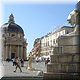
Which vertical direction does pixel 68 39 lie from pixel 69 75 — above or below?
above

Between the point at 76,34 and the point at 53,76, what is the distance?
5.03 ft

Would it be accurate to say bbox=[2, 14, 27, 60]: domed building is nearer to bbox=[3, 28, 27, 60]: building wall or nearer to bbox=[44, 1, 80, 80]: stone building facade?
bbox=[3, 28, 27, 60]: building wall

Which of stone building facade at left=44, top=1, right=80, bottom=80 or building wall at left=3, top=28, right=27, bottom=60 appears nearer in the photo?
stone building facade at left=44, top=1, right=80, bottom=80

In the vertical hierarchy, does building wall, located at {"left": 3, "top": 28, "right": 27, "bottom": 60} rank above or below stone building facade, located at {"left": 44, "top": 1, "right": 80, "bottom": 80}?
above

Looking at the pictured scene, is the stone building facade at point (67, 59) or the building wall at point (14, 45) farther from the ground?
the building wall at point (14, 45)

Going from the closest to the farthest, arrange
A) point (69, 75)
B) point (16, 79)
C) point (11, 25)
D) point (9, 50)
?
point (69, 75) → point (16, 79) → point (9, 50) → point (11, 25)

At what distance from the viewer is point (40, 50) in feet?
445

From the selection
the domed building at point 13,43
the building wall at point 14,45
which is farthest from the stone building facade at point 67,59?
the building wall at point 14,45

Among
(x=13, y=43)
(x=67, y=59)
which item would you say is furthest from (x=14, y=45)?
(x=67, y=59)

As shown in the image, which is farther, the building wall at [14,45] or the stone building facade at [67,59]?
the building wall at [14,45]

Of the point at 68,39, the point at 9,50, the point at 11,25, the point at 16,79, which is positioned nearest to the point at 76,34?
the point at 68,39

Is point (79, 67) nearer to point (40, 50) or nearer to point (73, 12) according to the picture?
point (73, 12)

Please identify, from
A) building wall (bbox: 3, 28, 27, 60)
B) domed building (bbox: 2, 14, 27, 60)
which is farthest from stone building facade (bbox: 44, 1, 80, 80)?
building wall (bbox: 3, 28, 27, 60)

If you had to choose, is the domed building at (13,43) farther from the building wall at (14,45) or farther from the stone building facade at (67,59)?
the stone building facade at (67,59)
